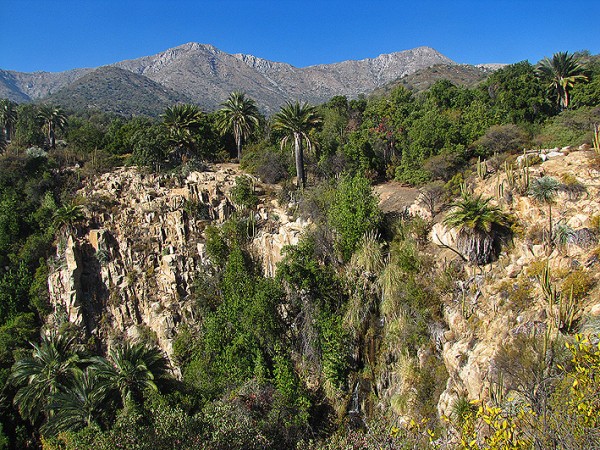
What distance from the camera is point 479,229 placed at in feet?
41.8

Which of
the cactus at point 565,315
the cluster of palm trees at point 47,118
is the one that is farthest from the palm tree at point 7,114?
the cactus at point 565,315

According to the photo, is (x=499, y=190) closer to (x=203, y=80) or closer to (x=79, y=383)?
(x=79, y=383)

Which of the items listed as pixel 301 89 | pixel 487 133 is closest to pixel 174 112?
pixel 487 133

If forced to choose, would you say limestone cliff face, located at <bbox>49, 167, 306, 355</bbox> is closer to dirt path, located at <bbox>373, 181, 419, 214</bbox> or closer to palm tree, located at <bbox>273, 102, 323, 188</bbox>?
palm tree, located at <bbox>273, 102, 323, 188</bbox>

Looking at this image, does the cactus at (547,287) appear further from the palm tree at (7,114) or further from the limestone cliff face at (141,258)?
the palm tree at (7,114)

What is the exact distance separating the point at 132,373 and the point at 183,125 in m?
19.6

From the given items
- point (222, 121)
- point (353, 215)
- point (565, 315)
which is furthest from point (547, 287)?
point (222, 121)

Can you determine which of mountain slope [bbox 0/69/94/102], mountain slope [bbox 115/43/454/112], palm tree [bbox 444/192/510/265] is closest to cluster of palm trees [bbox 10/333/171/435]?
palm tree [bbox 444/192/510/265]

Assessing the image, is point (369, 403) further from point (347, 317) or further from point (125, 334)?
point (125, 334)

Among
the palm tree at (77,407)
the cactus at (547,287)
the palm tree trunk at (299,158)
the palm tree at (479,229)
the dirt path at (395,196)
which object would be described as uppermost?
the palm tree trunk at (299,158)

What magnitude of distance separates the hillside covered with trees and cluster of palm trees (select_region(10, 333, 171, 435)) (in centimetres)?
11

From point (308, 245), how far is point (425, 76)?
84.1m

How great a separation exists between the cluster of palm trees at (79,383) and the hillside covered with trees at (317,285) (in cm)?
11

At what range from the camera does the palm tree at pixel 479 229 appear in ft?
41.5
